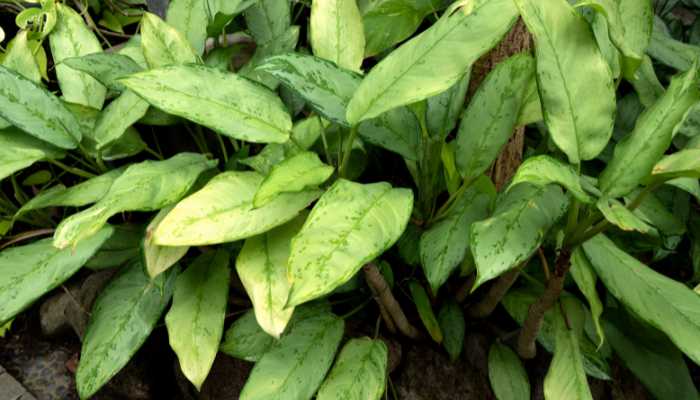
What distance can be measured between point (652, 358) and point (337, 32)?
2.49ft

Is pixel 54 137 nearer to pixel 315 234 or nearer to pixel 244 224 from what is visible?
pixel 244 224

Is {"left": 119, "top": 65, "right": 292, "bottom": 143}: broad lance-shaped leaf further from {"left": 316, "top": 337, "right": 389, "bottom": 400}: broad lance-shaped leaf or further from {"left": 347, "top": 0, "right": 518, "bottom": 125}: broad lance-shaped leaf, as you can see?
{"left": 316, "top": 337, "right": 389, "bottom": 400}: broad lance-shaped leaf

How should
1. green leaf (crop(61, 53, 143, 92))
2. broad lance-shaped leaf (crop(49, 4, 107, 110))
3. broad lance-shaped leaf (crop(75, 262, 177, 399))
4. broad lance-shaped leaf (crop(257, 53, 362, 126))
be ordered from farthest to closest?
broad lance-shaped leaf (crop(49, 4, 107, 110))
green leaf (crop(61, 53, 143, 92))
broad lance-shaped leaf (crop(75, 262, 177, 399))
broad lance-shaped leaf (crop(257, 53, 362, 126))

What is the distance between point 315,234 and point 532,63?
413mm

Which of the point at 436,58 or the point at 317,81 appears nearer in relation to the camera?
the point at 436,58

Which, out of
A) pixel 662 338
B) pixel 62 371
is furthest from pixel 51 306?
pixel 662 338

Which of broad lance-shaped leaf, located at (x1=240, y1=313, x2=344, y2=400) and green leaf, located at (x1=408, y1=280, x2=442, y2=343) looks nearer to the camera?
broad lance-shaped leaf, located at (x1=240, y1=313, x2=344, y2=400)

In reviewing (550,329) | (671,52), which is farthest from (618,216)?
(671,52)

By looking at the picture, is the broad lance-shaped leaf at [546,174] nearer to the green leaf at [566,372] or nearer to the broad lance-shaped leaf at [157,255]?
the green leaf at [566,372]

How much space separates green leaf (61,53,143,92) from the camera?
1.03 metres

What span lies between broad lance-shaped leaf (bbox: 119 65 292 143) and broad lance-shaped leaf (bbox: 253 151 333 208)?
0.06 meters

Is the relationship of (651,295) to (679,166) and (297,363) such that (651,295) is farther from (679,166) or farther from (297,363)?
(297,363)

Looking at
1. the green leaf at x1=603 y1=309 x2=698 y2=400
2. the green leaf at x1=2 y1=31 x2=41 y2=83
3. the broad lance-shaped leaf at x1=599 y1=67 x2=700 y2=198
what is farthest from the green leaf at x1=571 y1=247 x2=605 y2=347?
the green leaf at x1=2 y1=31 x2=41 y2=83

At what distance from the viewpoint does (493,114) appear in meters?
0.85
